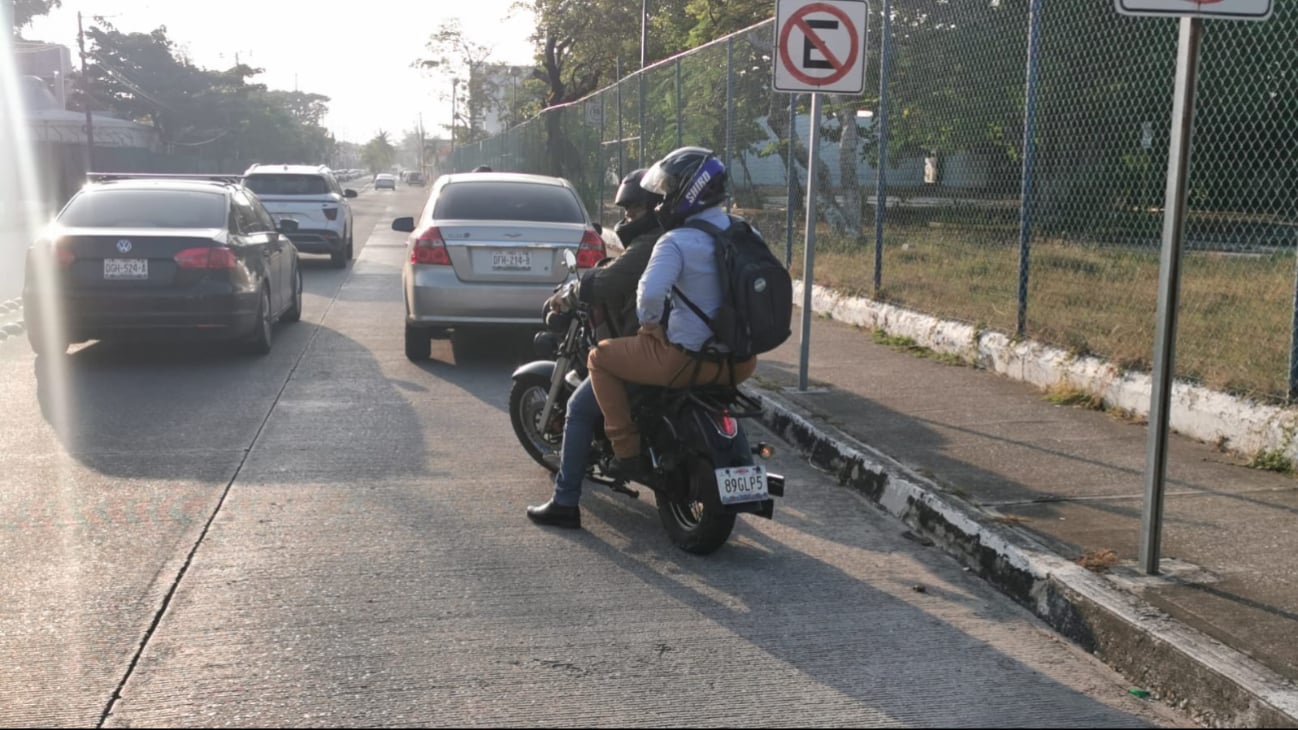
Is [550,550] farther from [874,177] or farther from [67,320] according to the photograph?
[874,177]

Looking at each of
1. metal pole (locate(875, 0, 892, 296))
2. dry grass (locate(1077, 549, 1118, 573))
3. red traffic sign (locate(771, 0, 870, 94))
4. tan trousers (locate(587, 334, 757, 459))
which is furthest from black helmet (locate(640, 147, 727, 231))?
metal pole (locate(875, 0, 892, 296))

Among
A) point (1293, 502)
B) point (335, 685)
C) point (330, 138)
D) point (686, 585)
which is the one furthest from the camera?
point (330, 138)

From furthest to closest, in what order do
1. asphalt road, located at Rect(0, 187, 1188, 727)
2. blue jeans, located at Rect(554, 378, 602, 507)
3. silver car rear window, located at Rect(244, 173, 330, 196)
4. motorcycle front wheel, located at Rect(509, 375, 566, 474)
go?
silver car rear window, located at Rect(244, 173, 330, 196), motorcycle front wheel, located at Rect(509, 375, 566, 474), blue jeans, located at Rect(554, 378, 602, 507), asphalt road, located at Rect(0, 187, 1188, 727)

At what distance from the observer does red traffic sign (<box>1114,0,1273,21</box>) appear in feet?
15.2

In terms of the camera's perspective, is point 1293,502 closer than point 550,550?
No

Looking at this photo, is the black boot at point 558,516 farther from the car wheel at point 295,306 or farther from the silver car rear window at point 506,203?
the car wheel at point 295,306

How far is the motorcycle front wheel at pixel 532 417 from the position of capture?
694 cm

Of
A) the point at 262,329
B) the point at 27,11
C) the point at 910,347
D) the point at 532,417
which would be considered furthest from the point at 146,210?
the point at 27,11

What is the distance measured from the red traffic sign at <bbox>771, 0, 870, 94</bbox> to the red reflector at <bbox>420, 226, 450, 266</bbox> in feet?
10.6

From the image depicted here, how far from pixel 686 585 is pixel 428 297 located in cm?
557

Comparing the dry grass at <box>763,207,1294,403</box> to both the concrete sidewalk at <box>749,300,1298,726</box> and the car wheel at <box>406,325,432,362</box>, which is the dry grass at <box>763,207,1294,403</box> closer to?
the concrete sidewalk at <box>749,300,1298,726</box>

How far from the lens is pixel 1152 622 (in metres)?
4.38

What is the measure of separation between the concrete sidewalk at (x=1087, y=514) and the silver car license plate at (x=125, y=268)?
4.73 m

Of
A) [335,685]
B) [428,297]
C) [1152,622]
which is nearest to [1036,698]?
[1152,622]
